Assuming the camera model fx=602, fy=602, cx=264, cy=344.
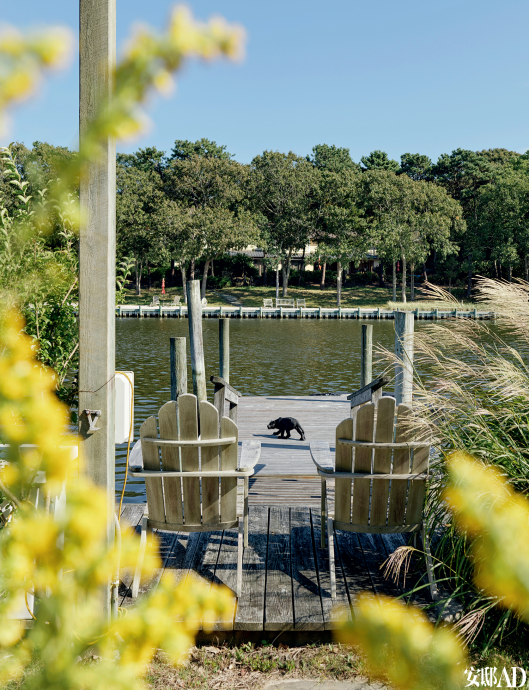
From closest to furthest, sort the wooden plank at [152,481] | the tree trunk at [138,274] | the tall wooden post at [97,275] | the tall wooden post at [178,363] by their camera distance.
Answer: the tall wooden post at [97,275] → the wooden plank at [152,481] → the tall wooden post at [178,363] → the tree trunk at [138,274]

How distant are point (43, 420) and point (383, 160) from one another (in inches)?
2460

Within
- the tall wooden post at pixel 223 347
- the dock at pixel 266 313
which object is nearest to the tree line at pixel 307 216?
the dock at pixel 266 313

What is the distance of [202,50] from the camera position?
0.77m

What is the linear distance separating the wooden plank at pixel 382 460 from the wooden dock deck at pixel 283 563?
425 mm

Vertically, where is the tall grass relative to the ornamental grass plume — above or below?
below

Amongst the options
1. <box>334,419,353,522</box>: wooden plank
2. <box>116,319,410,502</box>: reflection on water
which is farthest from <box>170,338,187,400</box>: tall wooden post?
<box>334,419,353,522</box>: wooden plank

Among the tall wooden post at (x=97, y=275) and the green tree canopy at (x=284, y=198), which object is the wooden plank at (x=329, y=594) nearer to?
the tall wooden post at (x=97, y=275)

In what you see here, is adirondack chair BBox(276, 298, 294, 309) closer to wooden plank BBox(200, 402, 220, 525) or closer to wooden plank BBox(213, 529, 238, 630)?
wooden plank BBox(213, 529, 238, 630)

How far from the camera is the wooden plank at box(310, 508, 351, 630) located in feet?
10.3

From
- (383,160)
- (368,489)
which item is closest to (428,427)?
(368,489)

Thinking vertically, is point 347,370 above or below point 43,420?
below

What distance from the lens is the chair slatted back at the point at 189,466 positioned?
350 centimetres

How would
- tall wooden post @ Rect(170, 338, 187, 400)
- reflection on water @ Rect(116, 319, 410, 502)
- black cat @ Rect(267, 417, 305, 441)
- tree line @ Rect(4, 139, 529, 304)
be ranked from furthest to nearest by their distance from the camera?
tree line @ Rect(4, 139, 529, 304) < reflection on water @ Rect(116, 319, 410, 502) < tall wooden post @ Rect(170, 338, 187, 400) < black cat @ Rect(267, 417, 305, 441)

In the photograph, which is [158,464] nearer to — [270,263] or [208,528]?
[208,528]
